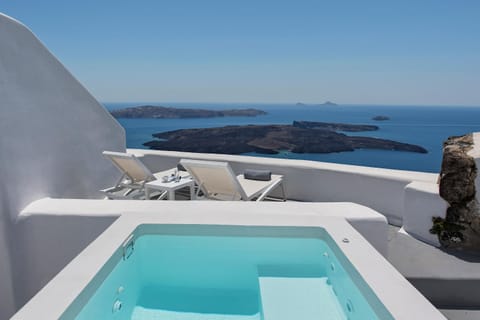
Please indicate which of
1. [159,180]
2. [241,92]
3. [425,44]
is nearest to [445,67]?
[425,44]

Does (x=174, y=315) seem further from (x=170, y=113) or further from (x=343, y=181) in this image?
(x=170, y=113)

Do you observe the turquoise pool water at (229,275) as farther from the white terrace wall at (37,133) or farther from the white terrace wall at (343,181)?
the white terrace wall at (343,181)

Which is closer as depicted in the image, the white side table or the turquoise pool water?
the turquoise pool water

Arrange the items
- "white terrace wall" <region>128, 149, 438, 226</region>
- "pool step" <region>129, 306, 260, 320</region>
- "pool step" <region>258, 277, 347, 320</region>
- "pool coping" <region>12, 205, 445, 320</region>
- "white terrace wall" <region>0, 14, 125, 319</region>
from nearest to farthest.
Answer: "pool coping" <region>12, 205, 445, 320</region>, "pool step" <region>258, 277, 347, 320</region>, "pool step" <region>129, 306, 260, 320</region>, "white terrace wall" <region>0, 14, 125, 319</region>, "white terrace wall" <region>128, 149, 438, 226</region>

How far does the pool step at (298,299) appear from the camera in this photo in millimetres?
2385

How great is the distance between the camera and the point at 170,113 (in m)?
24.7

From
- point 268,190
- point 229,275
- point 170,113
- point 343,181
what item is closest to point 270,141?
point 343,181

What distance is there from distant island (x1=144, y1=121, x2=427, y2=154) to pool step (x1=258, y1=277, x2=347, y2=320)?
9.45 m

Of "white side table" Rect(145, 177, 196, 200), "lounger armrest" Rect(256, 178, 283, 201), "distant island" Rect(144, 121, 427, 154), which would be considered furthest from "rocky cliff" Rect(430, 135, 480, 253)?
"distant island" Rect(144, 121, 427, 154)

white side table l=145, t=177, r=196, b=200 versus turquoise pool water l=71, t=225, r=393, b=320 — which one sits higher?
white side table l=145, t=177, r=196, b=200

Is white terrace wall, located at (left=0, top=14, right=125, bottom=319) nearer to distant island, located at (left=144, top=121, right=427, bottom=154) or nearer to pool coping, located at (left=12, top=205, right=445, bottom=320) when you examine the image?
pool coping, located at (left=12, top=205, right=445, bottom=320)

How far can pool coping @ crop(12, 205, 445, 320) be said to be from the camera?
1664mm

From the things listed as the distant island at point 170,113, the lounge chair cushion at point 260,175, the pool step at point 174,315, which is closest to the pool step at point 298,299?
the pool step at point 174,315

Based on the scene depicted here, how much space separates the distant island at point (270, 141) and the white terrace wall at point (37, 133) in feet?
24.9
